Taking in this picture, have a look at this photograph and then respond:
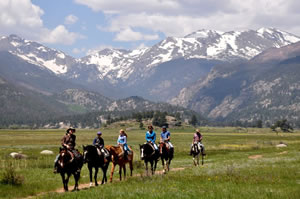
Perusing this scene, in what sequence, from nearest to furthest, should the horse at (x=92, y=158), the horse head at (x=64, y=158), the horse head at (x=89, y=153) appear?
the horse head at (x=64, y=158)
the horse head at (x=89, y=153)
the horse at (x=92, y=158)

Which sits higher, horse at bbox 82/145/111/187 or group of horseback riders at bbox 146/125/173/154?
group of horseback riders at bbox 146/125/173/154

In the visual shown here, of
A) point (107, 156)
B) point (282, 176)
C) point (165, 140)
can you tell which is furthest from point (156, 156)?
point (282, 176)

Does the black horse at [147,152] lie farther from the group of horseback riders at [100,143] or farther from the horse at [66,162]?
the horse at [66,162]

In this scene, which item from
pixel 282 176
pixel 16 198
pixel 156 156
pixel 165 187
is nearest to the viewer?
pixel 165 187

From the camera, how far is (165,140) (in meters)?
38.2

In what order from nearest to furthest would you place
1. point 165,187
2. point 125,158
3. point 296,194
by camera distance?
point 296,194
point 165,187
point 125,158

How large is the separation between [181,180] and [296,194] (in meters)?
8.93

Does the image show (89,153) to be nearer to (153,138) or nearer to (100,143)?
(100,143)

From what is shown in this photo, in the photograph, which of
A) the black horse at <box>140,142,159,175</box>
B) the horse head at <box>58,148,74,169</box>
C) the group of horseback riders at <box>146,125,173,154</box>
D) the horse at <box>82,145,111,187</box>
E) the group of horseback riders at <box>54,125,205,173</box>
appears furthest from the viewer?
the group of horseback riders at <box>146,125,173,154</box>

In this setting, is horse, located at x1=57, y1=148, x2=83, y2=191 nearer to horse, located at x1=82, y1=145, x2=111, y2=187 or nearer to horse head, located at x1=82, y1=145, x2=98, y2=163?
horse head, located at x1=82, y1=145, x2=98, y2=163

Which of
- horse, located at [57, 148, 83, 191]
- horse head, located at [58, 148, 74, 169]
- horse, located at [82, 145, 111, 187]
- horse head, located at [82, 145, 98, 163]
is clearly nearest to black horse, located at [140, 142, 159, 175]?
horse, located at [82, 145, 111, 187]

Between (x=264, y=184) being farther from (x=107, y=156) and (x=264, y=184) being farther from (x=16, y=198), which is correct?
(x=16, y=198)

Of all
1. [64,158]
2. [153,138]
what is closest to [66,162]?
[64,158]

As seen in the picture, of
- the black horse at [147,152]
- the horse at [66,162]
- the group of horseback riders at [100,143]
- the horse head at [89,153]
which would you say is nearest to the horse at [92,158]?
the horse head at [89,153]
